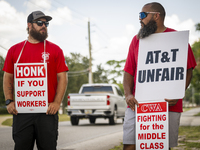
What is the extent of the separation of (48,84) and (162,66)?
1276mm

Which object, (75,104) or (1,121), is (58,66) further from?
(1,121)

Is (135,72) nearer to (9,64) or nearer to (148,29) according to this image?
(148,29)

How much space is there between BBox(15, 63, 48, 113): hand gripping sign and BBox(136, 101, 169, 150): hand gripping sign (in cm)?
108

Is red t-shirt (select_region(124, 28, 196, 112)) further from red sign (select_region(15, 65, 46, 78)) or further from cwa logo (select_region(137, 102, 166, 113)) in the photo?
red sign (select_region(15, 65, 46, 78))

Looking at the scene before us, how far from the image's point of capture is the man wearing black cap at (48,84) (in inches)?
144

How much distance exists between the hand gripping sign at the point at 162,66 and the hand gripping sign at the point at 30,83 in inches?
41.1

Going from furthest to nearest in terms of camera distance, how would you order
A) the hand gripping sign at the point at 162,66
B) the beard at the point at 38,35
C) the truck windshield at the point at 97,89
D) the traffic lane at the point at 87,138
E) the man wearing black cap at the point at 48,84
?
1. the truck windshield at the point at 97,89
2. the traffic lane at the point at 87,138
3. the beard at the point at 38,35
4. the man wearing black cap at the point at 48,84
5. the hand gripping sign at the point at 162,66

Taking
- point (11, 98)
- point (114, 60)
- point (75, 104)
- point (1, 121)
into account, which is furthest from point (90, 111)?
point (114, 60)

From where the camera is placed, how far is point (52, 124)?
371 cm

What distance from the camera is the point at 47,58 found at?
3799 millimetres

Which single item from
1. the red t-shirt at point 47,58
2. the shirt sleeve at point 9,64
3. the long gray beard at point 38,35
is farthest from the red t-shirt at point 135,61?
the shirt sleeve at point 9,64

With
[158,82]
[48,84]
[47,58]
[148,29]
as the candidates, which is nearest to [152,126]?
[158,82]

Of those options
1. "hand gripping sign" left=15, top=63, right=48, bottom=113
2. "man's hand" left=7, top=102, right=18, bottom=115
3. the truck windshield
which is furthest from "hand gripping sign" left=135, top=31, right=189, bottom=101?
the truck windshield

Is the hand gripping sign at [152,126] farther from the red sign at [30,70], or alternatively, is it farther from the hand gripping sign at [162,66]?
the red sign at [30,70]
